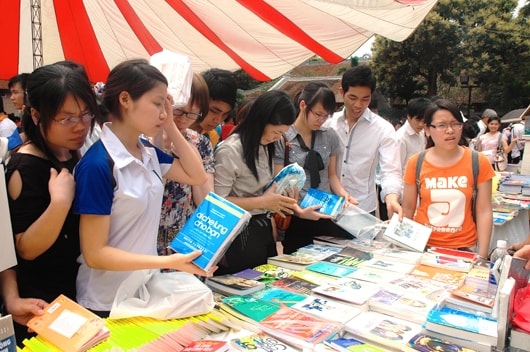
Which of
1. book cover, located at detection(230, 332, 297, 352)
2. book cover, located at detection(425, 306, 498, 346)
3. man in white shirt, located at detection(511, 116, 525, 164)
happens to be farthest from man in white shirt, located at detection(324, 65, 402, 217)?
man in white shirt, located at detection(511, 116, 525, 164)

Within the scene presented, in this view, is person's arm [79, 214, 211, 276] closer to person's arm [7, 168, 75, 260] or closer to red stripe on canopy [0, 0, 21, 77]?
person's arm [7, 168, 75, 260]

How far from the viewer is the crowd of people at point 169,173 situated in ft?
3.47

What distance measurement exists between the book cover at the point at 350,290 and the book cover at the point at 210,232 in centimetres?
47

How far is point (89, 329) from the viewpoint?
972 millimetres

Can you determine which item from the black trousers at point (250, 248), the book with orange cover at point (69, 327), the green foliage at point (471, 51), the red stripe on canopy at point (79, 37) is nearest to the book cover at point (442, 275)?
the black trousers at point (250, 248)

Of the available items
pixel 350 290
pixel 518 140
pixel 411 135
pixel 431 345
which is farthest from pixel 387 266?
pixel 518 140

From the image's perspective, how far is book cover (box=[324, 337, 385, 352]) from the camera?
1033 millimetres

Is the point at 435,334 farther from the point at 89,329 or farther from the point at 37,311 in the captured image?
the point at 37,311

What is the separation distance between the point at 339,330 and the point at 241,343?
291 millimetres

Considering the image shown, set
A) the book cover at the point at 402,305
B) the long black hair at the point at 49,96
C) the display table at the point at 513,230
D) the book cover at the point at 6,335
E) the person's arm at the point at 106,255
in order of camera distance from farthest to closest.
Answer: the display table at the point at 513,230
the book cover at the point at 402,305
the long black hair at the point at 49,96
the person's arm at the point at 106,255
the book cover at the point at 6,335

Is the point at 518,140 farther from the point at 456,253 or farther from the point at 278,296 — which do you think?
the point at 278,296

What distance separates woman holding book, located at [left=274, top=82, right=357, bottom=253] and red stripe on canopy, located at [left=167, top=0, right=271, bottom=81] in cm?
202

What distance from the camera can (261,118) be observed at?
5.69ft

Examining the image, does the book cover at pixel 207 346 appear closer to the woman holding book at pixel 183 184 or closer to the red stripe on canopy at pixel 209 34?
the woman holding book at pixel 183 184
